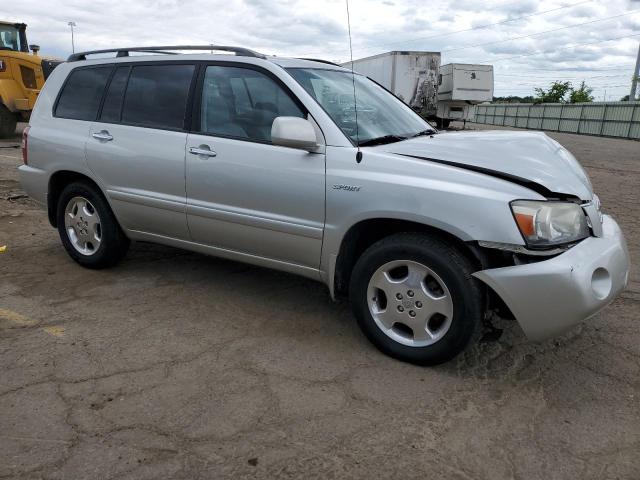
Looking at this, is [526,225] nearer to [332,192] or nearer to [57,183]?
[332,192]

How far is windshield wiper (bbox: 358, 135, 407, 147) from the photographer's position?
3.29 meters

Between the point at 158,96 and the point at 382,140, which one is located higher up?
the point at 158,96

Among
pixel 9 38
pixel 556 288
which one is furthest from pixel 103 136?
pixel 9 38

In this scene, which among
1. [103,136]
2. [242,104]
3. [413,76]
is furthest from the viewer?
[413,76]

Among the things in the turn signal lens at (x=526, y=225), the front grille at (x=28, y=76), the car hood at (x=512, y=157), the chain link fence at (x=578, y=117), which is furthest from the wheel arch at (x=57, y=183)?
the chain link fence at (x=578, y=117)

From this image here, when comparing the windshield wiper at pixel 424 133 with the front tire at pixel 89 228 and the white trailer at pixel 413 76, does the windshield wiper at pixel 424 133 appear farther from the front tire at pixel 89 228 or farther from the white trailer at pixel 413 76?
the white trailer at pixel 413 76

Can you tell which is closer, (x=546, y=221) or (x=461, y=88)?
(x=546, y=221)

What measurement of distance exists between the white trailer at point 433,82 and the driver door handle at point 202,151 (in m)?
17.5

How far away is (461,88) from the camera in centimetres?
2105

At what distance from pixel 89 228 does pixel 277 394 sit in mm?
2563

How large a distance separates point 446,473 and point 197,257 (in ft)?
10.9

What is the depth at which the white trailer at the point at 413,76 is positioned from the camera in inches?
803

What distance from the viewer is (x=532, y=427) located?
8.40ft

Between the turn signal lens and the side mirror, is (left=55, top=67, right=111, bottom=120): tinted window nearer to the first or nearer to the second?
the side mirror
